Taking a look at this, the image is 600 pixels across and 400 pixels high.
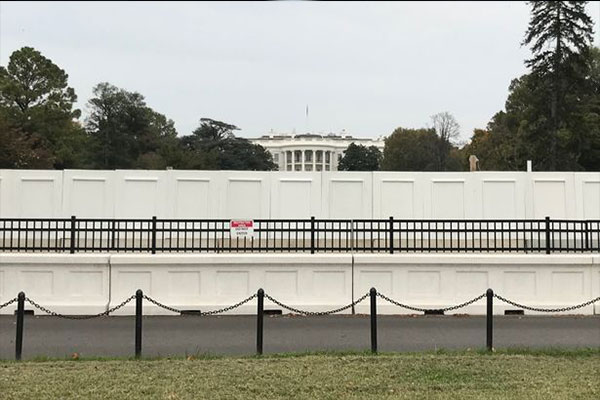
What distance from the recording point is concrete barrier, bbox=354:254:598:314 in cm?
1241

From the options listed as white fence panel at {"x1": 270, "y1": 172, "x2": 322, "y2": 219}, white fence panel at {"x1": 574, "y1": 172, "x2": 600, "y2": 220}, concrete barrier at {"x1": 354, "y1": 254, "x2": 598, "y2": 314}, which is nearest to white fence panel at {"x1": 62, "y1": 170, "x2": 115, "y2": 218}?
white fence panel at {"x1": 270, "y1": 172, "x2": 322, "y2": 219}

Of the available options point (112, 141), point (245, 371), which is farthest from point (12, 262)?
point (112, 141)

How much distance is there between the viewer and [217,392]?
643 cm

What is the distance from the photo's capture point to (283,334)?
10.2 meters

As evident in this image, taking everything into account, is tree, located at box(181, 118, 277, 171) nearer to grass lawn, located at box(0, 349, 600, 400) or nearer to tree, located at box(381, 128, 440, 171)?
tree, located at box(381, 128, 440, 171)

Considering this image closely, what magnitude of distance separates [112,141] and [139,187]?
206 feet

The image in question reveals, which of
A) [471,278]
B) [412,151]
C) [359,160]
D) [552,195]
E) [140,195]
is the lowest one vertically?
[471,278]

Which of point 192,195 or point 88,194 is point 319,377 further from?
point 88,194

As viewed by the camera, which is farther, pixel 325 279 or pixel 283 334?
pixel 325 279

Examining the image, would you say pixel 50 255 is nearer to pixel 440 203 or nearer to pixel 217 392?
pixel 217 392

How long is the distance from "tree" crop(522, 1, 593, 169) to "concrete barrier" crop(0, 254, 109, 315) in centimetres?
4104

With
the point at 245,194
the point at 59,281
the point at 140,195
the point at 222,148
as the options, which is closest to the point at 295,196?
the point at 245,194

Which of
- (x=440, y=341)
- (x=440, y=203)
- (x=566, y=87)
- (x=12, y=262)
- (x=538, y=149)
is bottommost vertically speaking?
(x=440, y=341)

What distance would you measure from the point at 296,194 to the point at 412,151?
68608 millimetres
